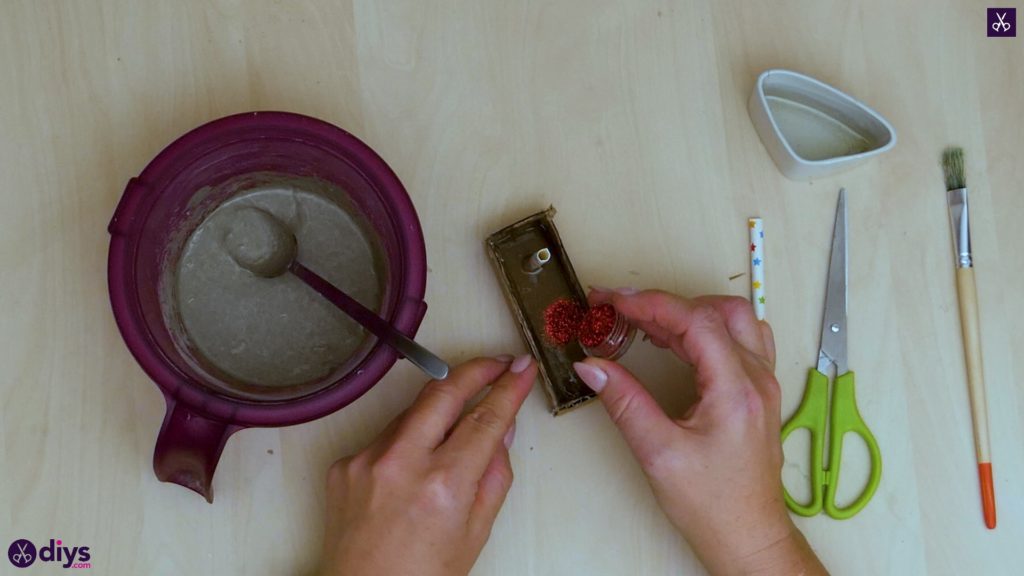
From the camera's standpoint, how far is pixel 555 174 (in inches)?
26.4

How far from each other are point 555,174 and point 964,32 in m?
0.41

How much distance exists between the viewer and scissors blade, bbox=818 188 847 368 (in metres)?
0.67

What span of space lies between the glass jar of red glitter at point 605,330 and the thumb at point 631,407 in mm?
39

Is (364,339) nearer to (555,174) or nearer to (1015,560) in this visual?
(555,174)

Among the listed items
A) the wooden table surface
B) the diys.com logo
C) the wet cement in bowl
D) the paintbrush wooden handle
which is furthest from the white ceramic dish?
the diys.com logo

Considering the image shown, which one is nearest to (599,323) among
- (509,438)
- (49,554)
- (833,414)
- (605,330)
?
(605,330)

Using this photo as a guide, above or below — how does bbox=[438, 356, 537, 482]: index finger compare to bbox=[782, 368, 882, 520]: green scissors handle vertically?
above

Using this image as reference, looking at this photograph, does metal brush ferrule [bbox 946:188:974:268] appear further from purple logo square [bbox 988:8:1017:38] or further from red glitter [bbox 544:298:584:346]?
red glitter [bbox 544:298:584:346]

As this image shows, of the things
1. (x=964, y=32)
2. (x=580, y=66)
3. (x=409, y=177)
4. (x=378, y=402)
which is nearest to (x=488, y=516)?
(x=378, y=402)

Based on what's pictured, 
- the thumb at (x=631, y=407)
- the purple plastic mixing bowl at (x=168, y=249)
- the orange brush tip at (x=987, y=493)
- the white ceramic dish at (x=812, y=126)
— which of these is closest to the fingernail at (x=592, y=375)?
the thumb at (x=631, y=407)

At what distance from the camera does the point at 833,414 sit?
2.17 feet

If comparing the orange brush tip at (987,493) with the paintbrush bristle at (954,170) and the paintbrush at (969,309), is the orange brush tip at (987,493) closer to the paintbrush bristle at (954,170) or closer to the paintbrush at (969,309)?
the paintbrush at (969,309)

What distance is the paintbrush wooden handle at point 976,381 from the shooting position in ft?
2.17

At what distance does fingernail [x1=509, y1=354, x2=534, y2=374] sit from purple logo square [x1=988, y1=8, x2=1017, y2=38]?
1.73 ft
